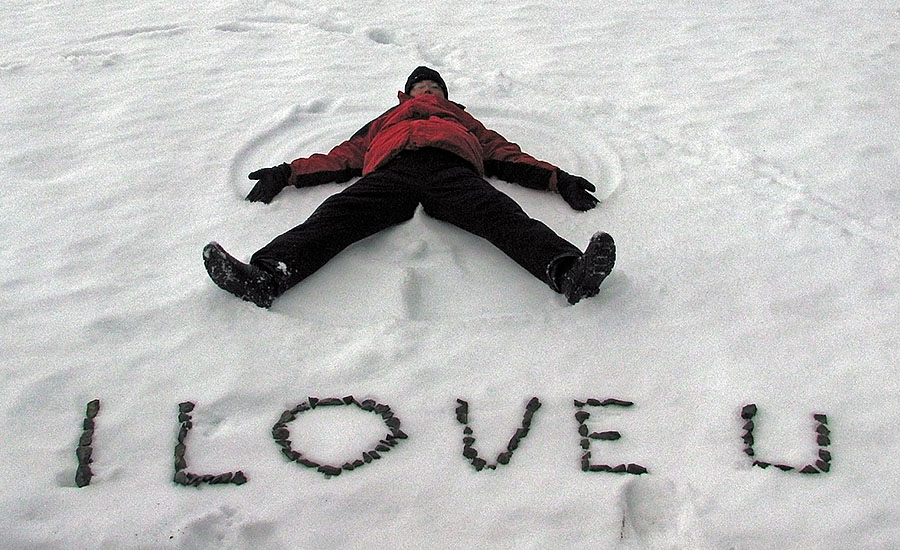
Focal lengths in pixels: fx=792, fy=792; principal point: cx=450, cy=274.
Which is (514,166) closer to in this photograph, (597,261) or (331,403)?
(597,261)

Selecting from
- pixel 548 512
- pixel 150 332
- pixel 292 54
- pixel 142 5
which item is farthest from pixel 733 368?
pixel 142 5

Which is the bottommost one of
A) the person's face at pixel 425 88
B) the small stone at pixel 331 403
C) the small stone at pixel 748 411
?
the small stone at pixel 748 411

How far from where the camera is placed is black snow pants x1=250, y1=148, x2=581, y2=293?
2.83 meters

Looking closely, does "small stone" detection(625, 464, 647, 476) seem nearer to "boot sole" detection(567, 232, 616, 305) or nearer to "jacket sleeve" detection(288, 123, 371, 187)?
"boot sole" detection(567, 232, 616, 305)

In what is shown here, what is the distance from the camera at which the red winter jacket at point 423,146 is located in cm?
337

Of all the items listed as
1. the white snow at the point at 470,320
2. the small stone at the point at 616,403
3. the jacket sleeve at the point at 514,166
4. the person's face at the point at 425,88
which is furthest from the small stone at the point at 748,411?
the person's face at the point at 425,88

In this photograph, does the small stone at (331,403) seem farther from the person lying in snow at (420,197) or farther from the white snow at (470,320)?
the person lying in snow at (420,197)

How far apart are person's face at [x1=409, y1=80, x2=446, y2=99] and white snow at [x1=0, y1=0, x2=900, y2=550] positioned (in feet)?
1.33

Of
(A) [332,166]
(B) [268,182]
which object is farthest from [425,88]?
(B) [268,182]

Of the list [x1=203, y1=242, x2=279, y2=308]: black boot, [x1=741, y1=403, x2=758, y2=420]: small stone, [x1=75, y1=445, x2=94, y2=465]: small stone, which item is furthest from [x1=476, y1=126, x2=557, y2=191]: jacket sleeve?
[x1=75, y1=445, x2=94, y2=465]: small stone

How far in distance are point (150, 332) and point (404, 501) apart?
1.14 m

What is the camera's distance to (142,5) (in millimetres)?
6172

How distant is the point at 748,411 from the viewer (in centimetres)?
237

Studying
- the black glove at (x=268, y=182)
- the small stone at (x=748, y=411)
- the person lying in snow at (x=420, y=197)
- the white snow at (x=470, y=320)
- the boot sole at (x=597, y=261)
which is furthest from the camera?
the black glove at (x=268, y=182)
